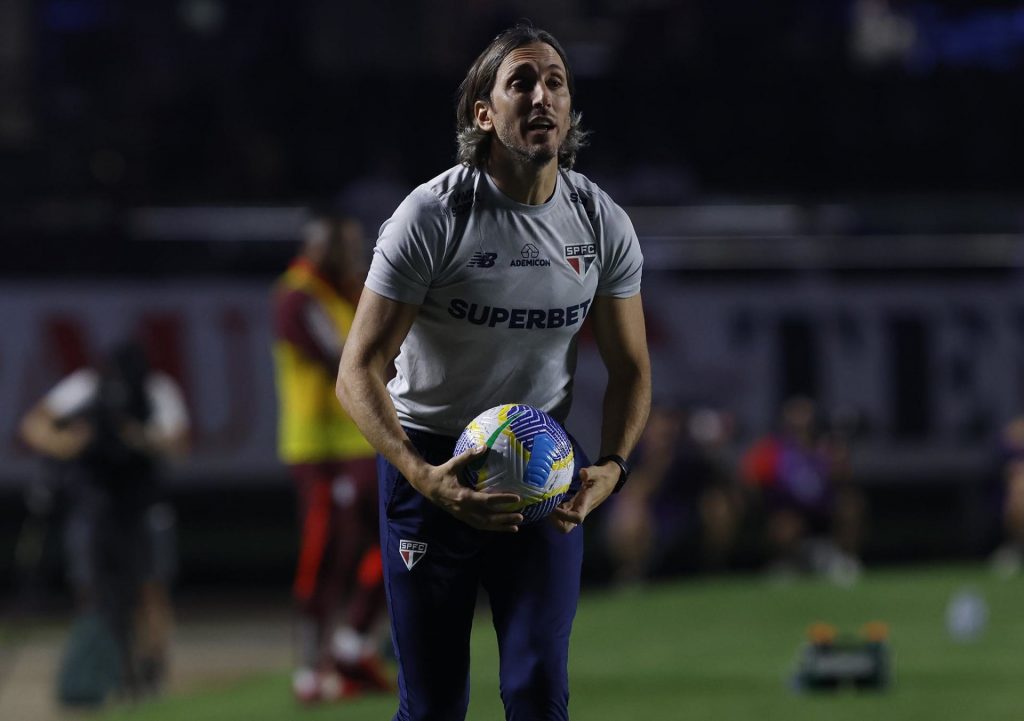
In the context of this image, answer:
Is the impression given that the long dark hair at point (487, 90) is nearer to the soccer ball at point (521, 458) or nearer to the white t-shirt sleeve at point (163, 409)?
the soccer ball at point (521, 458)

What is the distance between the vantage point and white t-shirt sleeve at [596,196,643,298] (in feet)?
15.5

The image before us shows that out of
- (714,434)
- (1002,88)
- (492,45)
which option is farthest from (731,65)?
(492,45)

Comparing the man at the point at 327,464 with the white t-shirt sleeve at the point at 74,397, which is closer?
the man at the point at 327,464

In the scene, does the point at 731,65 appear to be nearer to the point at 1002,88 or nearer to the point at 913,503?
the point at 1002,88

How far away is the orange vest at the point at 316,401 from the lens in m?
8.80

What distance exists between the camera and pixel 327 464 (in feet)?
28.9

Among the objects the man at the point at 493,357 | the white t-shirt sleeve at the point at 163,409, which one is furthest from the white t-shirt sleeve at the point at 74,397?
the man at the point at 493,357

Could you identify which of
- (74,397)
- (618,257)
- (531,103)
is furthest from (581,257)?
(74,397)

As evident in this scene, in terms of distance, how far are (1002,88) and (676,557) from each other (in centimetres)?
686

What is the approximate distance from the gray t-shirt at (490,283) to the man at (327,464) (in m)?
4.00

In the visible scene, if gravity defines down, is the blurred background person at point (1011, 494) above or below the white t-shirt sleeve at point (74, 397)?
below

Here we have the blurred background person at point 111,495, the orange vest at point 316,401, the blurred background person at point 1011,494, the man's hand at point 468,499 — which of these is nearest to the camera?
the man's hand at point 468,499

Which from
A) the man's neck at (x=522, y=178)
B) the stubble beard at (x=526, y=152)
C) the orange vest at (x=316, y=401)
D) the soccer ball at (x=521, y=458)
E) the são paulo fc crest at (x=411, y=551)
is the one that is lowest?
the orange vest at (x=316, y=401)

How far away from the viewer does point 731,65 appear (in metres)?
19.6
